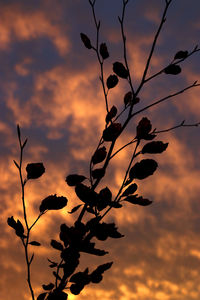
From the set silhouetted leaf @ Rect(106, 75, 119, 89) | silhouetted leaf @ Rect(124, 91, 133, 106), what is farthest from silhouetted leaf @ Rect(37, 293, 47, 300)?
silhouetted leaf @ Rect(106, 75, 119, 89)

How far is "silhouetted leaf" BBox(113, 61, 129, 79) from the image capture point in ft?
11.2

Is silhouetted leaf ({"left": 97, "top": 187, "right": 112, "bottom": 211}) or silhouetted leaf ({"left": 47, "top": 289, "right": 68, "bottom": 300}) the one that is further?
A: silhouetted leaf ({"left": 97, "top": 187, "right": 112, "bottom": 211})

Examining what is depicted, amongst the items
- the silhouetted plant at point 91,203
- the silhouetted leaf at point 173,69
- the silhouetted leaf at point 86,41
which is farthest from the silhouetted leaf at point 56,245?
the silhouetted leaf at point 86,41

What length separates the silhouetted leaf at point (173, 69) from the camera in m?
3.32

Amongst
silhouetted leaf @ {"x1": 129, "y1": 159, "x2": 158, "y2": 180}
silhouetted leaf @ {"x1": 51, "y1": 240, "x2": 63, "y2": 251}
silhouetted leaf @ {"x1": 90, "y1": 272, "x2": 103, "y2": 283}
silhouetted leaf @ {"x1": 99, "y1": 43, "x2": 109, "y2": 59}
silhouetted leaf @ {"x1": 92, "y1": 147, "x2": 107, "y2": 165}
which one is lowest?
silhouetted leaf @ {"x1": 90, "y1": 272, "x2": 103, "y2": 283}

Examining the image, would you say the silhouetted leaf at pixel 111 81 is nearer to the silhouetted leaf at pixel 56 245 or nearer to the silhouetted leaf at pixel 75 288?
the silhouetted leaf at pixel 56 245

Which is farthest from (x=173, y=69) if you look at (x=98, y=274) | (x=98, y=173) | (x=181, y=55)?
(x=98, y=274)

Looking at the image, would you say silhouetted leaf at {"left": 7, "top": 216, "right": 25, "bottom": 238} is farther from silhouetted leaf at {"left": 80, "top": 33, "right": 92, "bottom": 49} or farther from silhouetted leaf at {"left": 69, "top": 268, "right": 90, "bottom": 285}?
silhouetted leaf at {"left": 80, "top": 33, "right": 92, "bottom": 49}

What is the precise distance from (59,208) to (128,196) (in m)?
0.53

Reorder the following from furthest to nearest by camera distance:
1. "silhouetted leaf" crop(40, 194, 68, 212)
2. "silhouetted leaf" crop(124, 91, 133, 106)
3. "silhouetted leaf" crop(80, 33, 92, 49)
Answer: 1. "silhouetted leaf" crop(80, 33, 92, 49)
2. "silhouetted leaf" crop(124, 91, 133, 106)
3. "silhouetted leaf" crop(40, 194, 68, 212)

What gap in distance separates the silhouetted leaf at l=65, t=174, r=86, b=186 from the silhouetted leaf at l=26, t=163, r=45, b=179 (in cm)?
21

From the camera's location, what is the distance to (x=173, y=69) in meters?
3.33

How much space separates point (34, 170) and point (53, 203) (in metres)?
0.29

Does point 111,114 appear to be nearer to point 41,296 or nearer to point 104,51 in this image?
point 104,51
